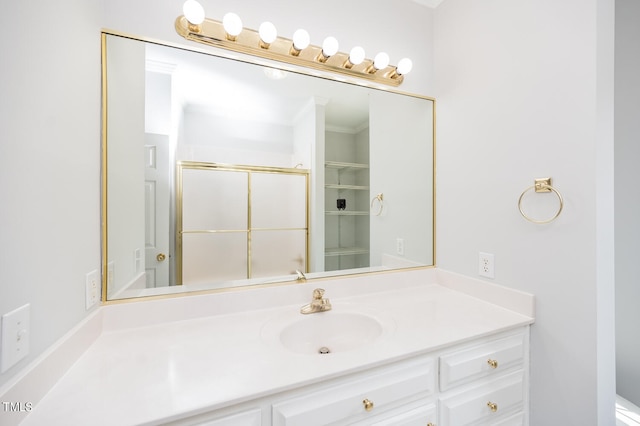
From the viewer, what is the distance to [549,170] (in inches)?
40.0

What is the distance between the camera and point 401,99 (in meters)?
1.50

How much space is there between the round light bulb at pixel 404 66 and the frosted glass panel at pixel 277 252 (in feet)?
3.30

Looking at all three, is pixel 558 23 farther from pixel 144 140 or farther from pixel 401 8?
pixel 144 140

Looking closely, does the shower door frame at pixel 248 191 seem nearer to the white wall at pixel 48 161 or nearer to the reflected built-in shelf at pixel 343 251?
the reflected built-in shelf at pixel 343 251

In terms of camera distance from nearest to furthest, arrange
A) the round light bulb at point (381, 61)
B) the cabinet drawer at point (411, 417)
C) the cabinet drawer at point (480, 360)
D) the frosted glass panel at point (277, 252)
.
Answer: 1. the cabinet drawer at point (411, 417)
2. the cabinet drawer at point (480, 360)
3. the frosted glass panel at point (277, 252)
4. the round light bulb at point (381, 61)

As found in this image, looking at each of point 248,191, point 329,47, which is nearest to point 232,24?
point 329,47

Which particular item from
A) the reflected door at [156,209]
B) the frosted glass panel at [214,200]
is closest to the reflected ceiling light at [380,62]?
the frosted glass panel at [214,200]

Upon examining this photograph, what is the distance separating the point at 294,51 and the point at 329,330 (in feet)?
4.20

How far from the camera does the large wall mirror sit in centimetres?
102

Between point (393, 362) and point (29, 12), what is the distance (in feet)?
4.27

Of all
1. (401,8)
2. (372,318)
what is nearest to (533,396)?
(372,318)

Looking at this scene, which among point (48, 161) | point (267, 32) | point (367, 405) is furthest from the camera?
point (267, 32)

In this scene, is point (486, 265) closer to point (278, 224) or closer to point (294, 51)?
point (278, 224)

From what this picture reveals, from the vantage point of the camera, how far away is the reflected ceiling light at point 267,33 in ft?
3.61
